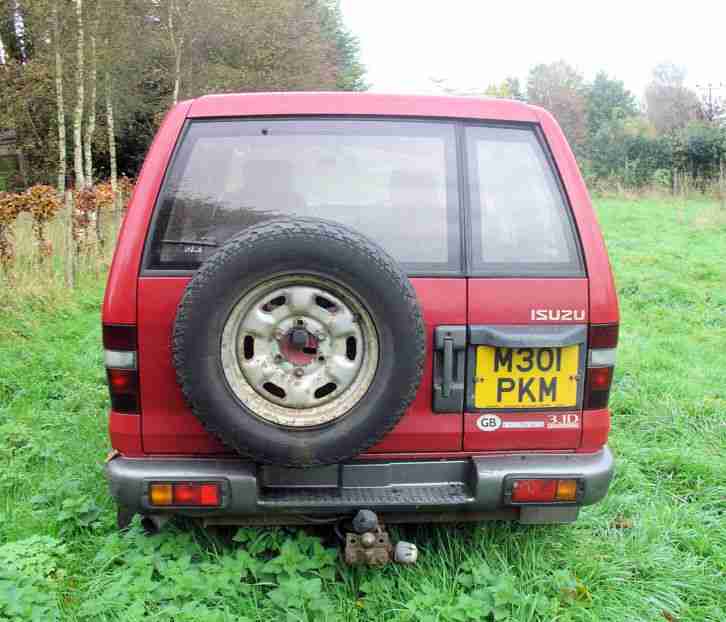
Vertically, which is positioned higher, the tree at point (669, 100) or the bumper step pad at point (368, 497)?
the tree at point (669, 100)

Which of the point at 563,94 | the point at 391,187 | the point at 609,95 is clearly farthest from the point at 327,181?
the point at 609,95

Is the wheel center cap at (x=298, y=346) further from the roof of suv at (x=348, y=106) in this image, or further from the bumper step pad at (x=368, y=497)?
the roof of suv at (x=348, y=106)

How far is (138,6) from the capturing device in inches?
577

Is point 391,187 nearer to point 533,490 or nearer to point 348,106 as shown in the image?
point 348,106

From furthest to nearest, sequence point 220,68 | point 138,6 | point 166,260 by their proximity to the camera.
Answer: point 220,68, point 138,6, point 166,260

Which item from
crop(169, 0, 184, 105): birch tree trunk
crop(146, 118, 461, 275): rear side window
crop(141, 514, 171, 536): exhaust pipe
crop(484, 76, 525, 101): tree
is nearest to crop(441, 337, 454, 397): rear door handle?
crop(146, 118, 461, 275): rear side window

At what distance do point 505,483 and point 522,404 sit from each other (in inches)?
11.4

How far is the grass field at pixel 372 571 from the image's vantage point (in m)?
2.49

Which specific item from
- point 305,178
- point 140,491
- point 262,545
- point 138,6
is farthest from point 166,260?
point 138,6

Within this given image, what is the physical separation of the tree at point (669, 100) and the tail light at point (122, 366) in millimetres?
29901

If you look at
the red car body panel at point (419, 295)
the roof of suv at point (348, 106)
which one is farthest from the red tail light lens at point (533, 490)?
the roof of suv at point (348, 106)

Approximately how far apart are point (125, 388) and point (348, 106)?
4.28 feet

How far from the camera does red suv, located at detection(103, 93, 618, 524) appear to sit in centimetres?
230

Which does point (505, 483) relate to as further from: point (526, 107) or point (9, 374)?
point (9, 374)
